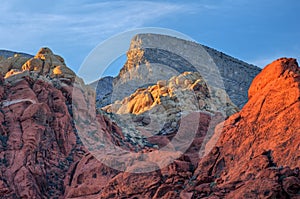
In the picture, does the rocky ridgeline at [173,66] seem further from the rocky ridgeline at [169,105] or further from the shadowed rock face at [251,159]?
the shadowed rock face at [251,159]

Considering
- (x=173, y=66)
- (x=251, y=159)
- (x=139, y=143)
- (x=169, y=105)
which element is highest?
(x=173, y=66)

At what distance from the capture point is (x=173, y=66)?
11238cm

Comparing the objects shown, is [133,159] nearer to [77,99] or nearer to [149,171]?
[149,171]

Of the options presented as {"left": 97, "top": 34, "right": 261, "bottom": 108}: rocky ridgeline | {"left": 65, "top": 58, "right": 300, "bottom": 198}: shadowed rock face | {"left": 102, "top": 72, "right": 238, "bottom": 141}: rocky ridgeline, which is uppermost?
{"left": 97, "top": 34, "right": 261, "bottom": 108}: rocky ridgeline

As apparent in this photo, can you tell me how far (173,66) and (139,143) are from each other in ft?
200

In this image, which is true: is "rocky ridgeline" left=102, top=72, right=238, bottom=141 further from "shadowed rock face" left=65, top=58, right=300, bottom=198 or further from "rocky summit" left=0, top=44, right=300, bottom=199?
"shadowed rock face" left=65, top=58, right=300, bottom=198

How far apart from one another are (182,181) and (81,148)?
17.2 metres

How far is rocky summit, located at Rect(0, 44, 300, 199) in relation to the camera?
92.6 ft

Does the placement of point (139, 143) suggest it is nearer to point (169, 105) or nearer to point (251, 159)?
point (169, 105)

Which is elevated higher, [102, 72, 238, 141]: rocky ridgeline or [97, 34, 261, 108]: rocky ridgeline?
[97, 34, 261, 108]: rocky ridgeline

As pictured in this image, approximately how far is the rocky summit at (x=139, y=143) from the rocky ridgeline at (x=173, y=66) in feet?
127

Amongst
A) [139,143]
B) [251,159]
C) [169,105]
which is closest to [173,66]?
[169,105]

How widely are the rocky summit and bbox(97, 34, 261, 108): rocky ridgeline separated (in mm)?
38796

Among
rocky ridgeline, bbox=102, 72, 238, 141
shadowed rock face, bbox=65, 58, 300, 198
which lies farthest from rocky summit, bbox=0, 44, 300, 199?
rocky ridgeline, bbox=102, 72, 238, 141
